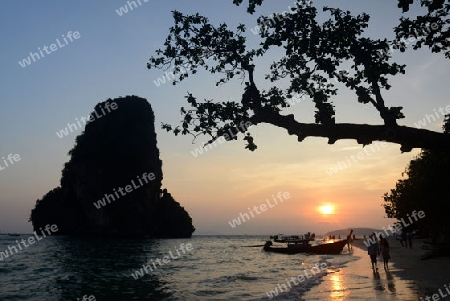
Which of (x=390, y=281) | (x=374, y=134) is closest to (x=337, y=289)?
(x=390, y=281)

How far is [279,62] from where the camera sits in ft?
41.2

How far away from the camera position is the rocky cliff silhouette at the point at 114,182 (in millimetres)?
116625

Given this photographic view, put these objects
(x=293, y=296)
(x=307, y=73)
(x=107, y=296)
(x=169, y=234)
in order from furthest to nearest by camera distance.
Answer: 1. (x=169, y=234)
2. (x=107, y=296)
3. (x=293, y=296)
4. (x=307, y=73)

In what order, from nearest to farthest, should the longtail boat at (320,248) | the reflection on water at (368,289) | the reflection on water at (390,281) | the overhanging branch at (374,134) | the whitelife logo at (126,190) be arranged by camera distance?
the overhanging branch at (374,134)
the reflection on water at (368,289)
the reflection on water at (390,281)
the longtail boat at (320,248)
the whitelife logo at (126,190)

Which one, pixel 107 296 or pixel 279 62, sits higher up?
pixel 279 62

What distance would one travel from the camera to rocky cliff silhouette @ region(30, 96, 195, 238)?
117 meters

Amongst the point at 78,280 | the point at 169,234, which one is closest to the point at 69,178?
the point at 169,234

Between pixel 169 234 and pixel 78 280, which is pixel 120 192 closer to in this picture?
pixel 169 234

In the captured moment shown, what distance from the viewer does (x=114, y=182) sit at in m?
120

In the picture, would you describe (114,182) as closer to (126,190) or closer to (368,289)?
(126,190)

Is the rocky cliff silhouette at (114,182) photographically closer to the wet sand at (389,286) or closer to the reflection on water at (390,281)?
the wet sand at (389,286)

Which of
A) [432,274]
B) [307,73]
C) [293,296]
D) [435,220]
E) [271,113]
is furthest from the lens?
[435,220]

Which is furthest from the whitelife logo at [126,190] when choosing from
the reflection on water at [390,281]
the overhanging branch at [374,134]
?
the overhanging branch at [374,134]

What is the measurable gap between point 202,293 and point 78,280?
41.0 feet
